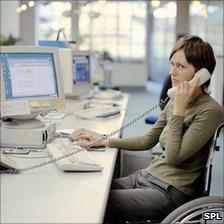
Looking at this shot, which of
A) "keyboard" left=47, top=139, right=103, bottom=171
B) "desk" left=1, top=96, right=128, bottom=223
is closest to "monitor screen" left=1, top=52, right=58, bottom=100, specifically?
"keyboard" left=47, top=139, right=103, bottom=171

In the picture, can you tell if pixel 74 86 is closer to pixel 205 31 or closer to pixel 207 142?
pixel 207 142

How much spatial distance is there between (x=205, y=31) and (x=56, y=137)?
7715 millimetres

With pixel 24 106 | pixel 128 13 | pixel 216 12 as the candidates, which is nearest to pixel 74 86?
pixel 24 106

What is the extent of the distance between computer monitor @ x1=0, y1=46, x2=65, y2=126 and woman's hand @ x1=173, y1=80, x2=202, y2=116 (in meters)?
0.69

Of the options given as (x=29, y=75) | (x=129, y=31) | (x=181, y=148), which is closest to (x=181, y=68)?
(x=181, y=148)

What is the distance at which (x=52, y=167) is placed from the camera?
1865 mm

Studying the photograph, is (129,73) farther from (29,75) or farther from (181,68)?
(181,68)

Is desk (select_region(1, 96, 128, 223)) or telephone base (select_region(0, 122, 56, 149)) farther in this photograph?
telephone base (select_region(0, 122, 56, 149))

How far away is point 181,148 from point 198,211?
0.30 m

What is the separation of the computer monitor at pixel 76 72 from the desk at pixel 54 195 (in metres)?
1.67

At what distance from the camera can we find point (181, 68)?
2.01 m

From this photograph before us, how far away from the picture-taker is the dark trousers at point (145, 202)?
191 centimetres

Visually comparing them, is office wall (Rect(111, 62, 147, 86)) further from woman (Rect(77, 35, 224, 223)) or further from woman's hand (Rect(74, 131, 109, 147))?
woman (Rect(77, 35, 224, 223))

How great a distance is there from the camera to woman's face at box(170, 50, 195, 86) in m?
1.99
